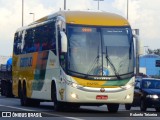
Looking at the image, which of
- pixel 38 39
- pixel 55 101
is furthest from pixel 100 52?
pixel 38 39

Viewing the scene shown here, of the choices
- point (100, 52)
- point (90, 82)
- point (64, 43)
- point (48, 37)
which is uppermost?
point (64, 43)

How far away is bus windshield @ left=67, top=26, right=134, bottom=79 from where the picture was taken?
24.6m

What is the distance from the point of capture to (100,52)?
81.2 feet

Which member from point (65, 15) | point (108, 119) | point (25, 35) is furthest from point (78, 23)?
point (25, 35)

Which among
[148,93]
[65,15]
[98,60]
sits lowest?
[148,93]

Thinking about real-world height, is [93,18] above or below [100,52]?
above

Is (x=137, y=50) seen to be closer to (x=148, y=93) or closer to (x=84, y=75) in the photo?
(x=84, y=75)

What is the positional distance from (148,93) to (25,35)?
709 cm

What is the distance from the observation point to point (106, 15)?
85.7 feet

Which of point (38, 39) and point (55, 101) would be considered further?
point (38, 39)

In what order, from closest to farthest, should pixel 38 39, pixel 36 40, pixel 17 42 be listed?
pixel 38 39
pixel 36 40
pixel 17 42

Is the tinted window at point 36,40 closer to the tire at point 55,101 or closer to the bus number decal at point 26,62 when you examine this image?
the bus number decal at point 26,62

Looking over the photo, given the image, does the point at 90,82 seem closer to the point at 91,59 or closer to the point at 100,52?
the point at 91,59

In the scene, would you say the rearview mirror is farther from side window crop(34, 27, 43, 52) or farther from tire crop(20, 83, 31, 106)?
tire crop(20, 83, 31, 106)
